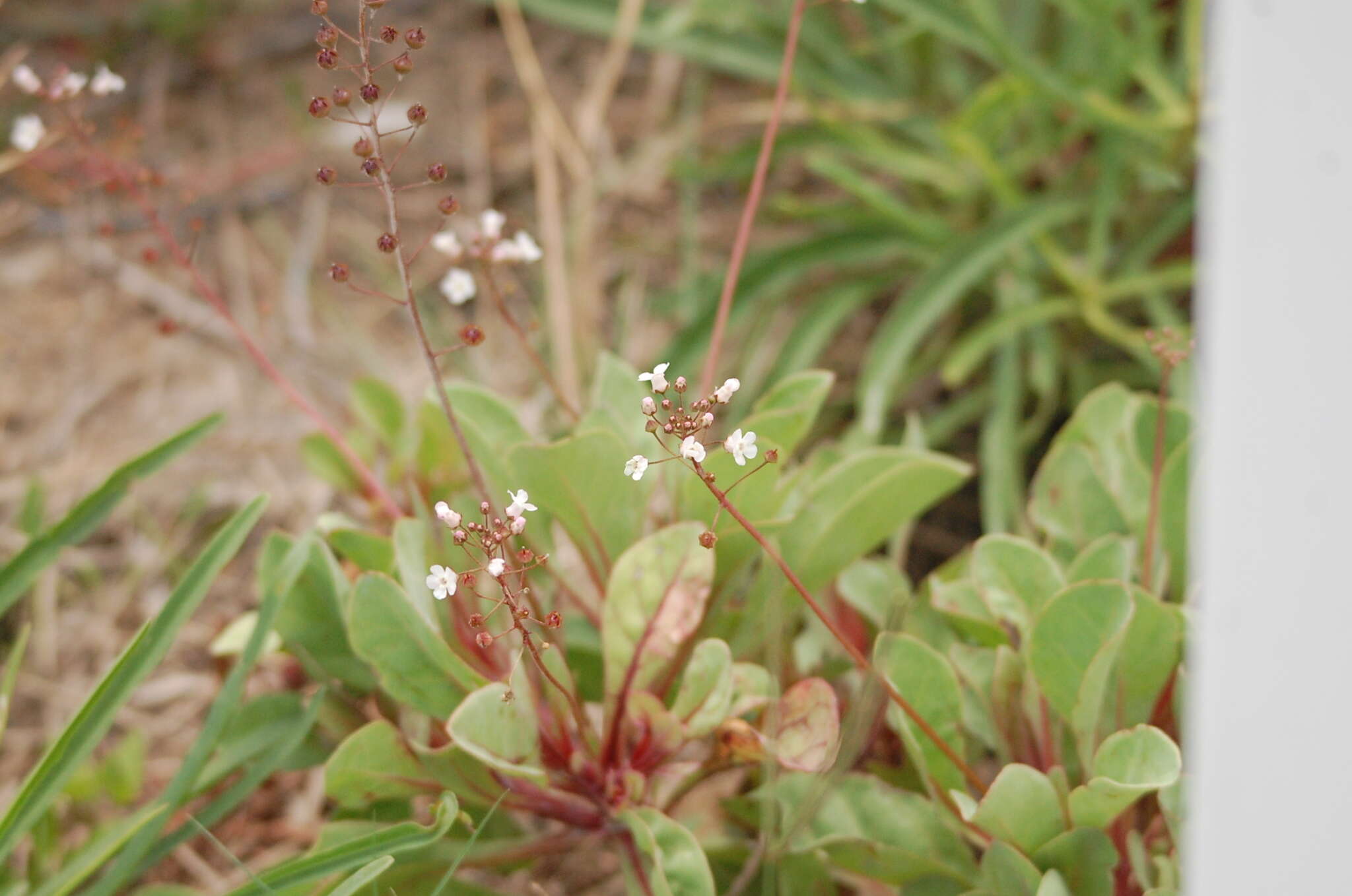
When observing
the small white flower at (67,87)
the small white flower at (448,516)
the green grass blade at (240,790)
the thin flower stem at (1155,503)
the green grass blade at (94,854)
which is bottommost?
the thin flower stem at (1155,503)

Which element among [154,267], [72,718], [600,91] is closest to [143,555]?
[154,267]

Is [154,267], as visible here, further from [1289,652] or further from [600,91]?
[1289,652]

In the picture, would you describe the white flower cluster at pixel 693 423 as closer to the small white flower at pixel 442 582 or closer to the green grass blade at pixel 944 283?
the small white flower at pixel 442 582

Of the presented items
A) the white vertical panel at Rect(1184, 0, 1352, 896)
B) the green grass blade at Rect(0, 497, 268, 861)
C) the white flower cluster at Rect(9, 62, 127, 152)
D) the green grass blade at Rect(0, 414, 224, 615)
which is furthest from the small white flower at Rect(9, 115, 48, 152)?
the white vertical panel at Rect(1184, 0, 1352, 896)

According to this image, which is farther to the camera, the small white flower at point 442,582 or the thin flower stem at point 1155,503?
the thin flower stem at point 1155,503

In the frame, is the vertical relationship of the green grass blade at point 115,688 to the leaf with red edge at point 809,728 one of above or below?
above

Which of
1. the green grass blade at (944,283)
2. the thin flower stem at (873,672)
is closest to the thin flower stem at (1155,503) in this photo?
the thin flower stem at (873,672)

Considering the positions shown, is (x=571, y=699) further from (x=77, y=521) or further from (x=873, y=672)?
(x=77, y=521)
